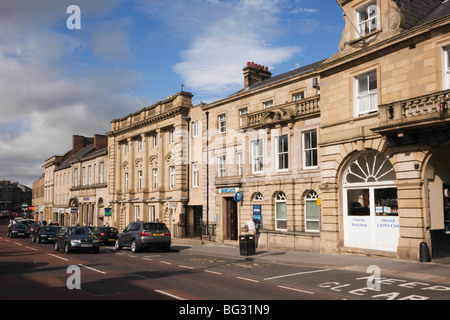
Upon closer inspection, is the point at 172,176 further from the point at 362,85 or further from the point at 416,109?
the point at 416,109

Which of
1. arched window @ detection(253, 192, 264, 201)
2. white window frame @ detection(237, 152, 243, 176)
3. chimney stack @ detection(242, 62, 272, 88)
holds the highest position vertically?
chimney stack @ detection(242, 62, 272, 88)

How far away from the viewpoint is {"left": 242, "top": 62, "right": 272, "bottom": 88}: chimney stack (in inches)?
1330

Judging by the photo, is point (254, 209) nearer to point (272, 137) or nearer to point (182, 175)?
point (272, 137)

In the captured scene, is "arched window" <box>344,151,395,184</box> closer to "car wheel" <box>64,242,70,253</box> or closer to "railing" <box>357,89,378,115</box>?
"railing" <box>357,89,378,115</box>

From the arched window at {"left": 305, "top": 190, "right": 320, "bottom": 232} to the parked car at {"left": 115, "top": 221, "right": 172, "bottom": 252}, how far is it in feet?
25.6

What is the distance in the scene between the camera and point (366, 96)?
1934cm

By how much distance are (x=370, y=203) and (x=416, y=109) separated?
4.88 m

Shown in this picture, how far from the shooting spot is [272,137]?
2519 cm

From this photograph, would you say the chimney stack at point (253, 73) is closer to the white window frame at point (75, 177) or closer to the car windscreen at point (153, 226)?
the car windscreen at point (153, 226)

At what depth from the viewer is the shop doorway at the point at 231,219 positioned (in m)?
28.5

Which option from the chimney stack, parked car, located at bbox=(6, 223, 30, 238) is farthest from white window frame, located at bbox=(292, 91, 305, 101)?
parked car, located at bbox=(6, 223, 30, 238)

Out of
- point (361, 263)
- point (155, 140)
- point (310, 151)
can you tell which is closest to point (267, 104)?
point (310, 151)

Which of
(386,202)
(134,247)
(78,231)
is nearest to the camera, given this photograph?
(386,202)

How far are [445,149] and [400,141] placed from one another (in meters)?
1.66
